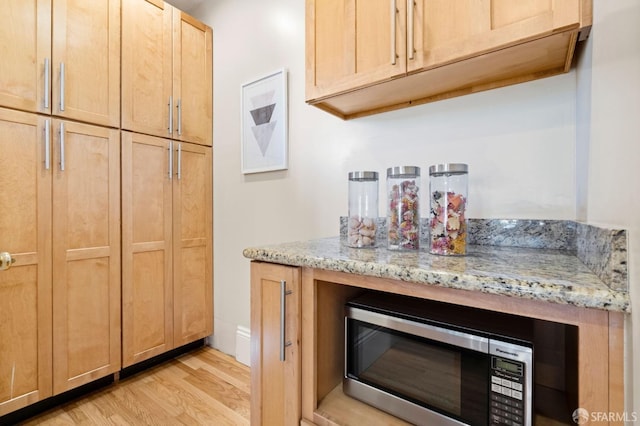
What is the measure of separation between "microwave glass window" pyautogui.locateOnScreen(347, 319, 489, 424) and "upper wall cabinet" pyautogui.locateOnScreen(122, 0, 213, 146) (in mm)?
1768

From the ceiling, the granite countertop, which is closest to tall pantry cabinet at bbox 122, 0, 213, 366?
the ceiling

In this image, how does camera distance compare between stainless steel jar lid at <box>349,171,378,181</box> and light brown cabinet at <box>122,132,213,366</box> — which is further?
light brown cabinet at <box>122,132,213,366</box>

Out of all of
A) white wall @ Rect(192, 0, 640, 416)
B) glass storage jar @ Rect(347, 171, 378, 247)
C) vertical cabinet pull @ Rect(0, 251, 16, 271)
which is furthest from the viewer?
vertical cabinet pull @ Rect(0, 251, 16, 271)

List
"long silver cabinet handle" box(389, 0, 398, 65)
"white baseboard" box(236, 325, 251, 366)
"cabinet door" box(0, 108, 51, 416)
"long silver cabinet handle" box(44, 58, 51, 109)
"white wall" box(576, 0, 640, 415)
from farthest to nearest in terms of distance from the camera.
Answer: "white baseboard" box(236, 325, 251, 366) → "long silver cabinet handle" box(44, 58, 51, 109) → "cabinet door" box(0, 108, 51, 416) → "long silver cabinet handle" box(389, 0, 398, 65) → "white wall" box(576, 0, 640, 415)

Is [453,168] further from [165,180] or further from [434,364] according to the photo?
[165,180]

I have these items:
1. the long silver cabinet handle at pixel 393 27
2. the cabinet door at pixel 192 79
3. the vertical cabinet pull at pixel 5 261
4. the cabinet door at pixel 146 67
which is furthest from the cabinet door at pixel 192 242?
the long silver cabinet handle at pixel 393 27

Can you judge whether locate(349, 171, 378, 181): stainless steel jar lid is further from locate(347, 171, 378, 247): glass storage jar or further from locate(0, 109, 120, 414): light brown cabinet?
locate(0, 109, 120, 414): light brown cabinet

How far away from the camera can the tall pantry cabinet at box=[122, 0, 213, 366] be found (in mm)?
1815

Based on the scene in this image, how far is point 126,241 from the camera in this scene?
5.90 ft

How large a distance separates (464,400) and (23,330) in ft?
6.27

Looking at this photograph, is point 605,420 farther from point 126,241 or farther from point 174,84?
point 174,84

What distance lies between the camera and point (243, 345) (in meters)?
2.05

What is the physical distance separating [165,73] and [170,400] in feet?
6.46

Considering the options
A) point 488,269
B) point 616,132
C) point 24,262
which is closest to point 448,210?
point 488,269
